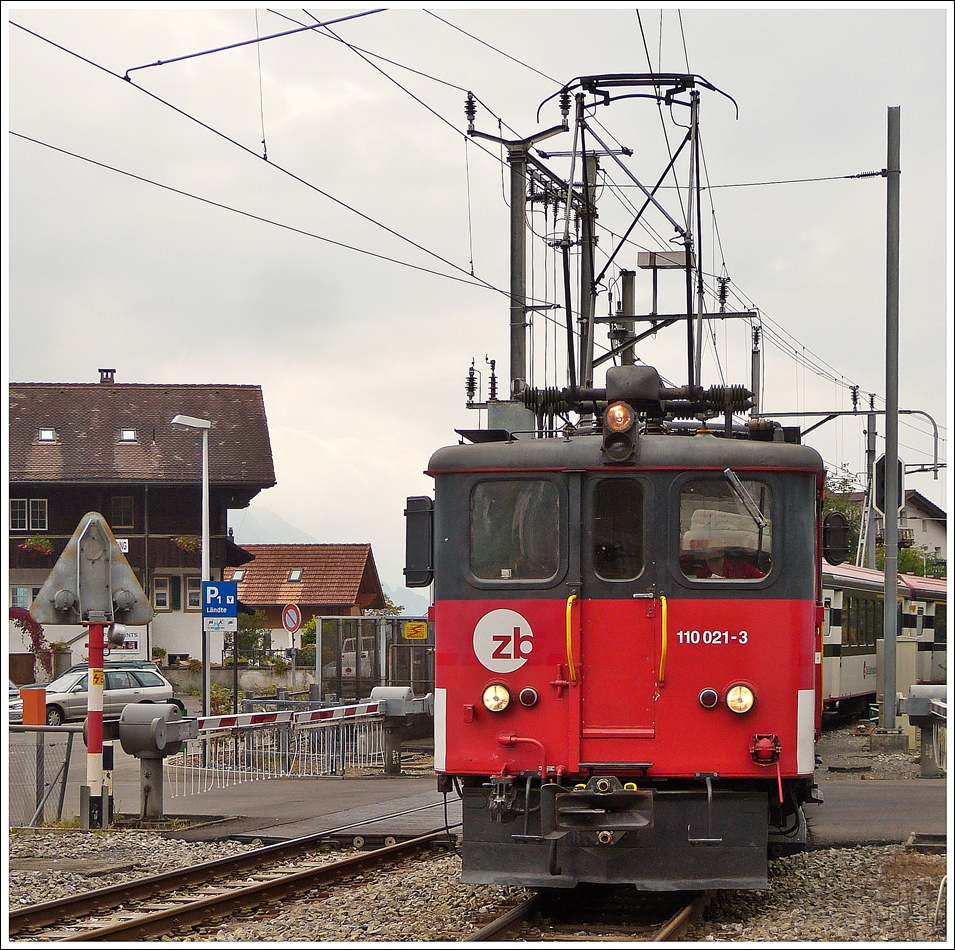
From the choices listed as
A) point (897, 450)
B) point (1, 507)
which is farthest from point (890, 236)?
point (1, 507)

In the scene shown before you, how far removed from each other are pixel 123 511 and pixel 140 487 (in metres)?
1.28

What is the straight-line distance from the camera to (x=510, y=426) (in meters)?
16.5

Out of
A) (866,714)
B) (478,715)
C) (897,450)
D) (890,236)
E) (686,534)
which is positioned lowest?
(866,714)

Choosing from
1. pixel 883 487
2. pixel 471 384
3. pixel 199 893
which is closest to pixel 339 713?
pixel 883 487

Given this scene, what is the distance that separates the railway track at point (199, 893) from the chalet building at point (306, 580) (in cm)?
4867

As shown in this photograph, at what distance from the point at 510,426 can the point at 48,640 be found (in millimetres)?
35115

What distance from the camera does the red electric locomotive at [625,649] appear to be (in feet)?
26.8

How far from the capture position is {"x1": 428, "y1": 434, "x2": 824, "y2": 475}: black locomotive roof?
8508 mm

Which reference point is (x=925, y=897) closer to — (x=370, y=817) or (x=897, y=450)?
(x=370, y=817)

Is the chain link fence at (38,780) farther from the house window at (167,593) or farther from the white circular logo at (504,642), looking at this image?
the house window at (167,593)

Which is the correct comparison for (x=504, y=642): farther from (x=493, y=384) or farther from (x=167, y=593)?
(x=167, y=593)

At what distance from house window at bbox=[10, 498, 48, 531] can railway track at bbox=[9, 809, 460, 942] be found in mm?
41458

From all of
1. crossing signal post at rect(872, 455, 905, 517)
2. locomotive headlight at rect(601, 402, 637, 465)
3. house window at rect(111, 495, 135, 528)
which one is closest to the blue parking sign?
crossing signal post at rect(872, 455, 905, 517)

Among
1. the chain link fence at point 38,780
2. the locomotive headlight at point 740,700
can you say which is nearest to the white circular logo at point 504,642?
the locomotive headlight at point 740,700
